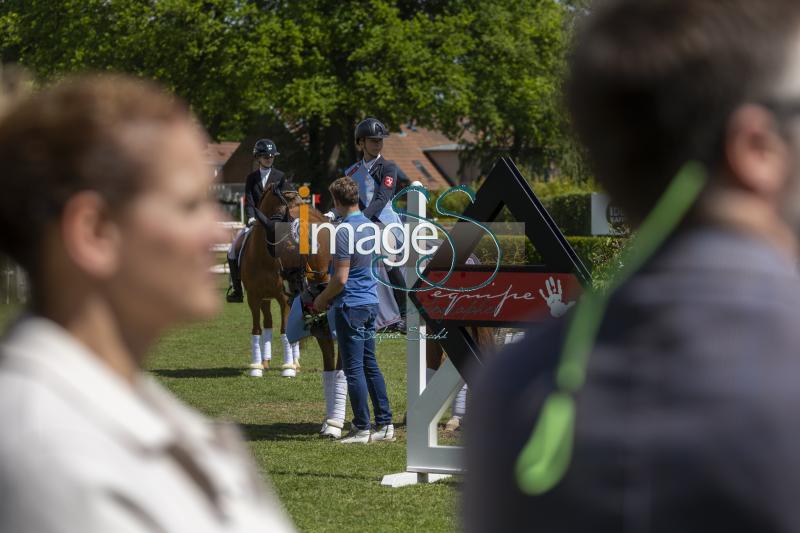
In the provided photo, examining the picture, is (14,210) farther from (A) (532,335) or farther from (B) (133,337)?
(A) (532,335)

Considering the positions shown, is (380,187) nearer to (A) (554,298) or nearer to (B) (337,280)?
(B) (337,280)

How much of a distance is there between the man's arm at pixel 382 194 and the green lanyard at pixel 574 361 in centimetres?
1040

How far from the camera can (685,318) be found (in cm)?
121

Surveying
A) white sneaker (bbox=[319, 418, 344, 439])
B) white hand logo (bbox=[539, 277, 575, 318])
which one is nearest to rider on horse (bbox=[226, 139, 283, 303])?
white sneaker (bbox=[319, 418, 344, 439])

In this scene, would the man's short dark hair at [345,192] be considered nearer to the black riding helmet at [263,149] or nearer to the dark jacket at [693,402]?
the black riding helmet at [263,149]

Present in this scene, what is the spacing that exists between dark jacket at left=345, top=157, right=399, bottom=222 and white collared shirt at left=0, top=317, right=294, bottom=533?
10121mm

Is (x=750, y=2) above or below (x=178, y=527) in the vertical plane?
above

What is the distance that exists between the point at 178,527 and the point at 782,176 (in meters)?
0.79

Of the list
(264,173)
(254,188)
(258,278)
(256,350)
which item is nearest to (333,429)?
(256,350)

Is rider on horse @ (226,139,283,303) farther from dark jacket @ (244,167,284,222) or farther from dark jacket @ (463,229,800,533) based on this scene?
dark jacket @ (463,229,800,533)

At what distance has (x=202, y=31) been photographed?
123 feet

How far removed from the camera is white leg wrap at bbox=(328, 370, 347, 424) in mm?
10875

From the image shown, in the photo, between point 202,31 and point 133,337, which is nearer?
point 133,337

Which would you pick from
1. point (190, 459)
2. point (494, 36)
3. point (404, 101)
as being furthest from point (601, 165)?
point (494, 36)
